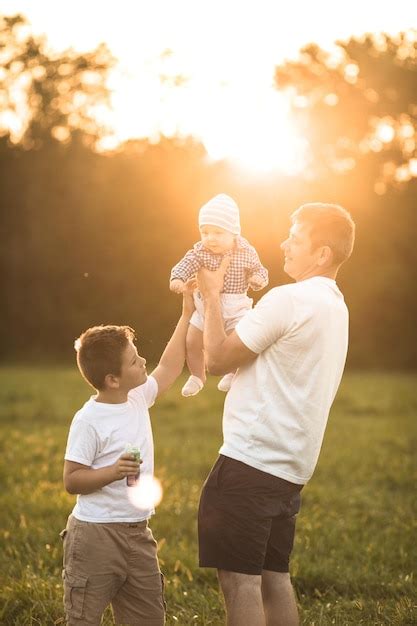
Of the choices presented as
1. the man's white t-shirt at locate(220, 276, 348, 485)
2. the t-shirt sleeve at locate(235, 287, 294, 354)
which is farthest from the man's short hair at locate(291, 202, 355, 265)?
the t-shirt sleeve at locate(235, 287, 294, 354)

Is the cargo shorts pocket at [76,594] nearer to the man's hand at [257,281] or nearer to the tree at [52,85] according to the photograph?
the man's hand at [257,281]

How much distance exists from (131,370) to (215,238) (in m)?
0.76

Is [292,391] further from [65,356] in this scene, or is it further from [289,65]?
[289,65]

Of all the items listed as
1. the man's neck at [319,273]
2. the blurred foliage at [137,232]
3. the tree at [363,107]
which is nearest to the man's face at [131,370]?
the man's neck at [319,273]

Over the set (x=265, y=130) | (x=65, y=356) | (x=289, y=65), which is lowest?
(x=65, y=356)

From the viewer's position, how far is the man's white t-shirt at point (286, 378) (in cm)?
429

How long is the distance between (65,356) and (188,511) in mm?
26526

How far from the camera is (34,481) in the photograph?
1099 cm

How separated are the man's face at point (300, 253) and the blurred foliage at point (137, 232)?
95.4 ft

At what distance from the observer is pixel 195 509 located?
31.4 feet

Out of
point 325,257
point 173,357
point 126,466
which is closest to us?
point 126,466

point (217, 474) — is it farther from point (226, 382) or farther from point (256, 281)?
point (256, 281)

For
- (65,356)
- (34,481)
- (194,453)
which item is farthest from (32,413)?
(65,356)

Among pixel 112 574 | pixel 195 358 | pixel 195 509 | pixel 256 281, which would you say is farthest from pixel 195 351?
pixel 195 509
